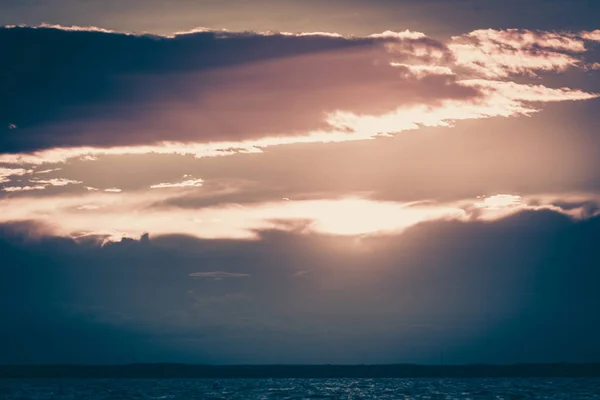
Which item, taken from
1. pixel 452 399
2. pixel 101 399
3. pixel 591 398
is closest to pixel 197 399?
pixel 101 399

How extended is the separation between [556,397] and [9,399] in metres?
81.4

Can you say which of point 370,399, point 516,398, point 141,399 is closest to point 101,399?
point 141,399

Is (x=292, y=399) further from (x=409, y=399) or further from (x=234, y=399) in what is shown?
(x=409, y=399)

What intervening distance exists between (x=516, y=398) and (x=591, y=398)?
10.8 m

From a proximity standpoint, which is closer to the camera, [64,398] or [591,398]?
[591,398]

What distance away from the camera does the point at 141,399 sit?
11925cm

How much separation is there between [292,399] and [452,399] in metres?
23.6

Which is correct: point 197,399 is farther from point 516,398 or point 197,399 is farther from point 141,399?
point 516,398

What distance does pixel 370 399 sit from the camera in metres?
126

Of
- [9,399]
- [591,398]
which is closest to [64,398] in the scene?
[9,399]

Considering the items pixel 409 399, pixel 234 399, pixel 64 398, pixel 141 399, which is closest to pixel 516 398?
pixel 409 399

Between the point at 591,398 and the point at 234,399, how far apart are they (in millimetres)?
52004

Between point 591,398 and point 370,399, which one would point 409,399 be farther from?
point 591,398

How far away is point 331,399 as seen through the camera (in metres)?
124
